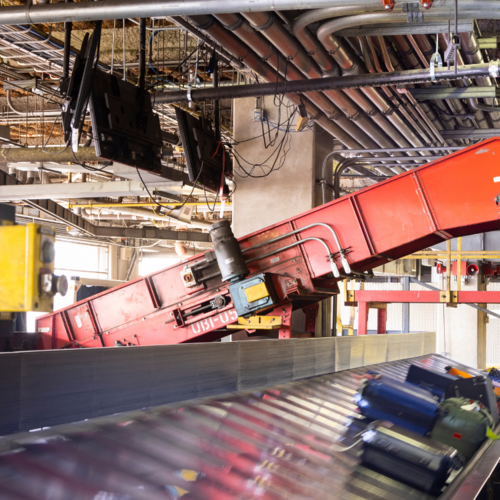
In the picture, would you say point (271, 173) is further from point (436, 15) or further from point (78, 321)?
point (436, 15)

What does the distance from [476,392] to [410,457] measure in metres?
2.88

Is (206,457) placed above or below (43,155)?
below

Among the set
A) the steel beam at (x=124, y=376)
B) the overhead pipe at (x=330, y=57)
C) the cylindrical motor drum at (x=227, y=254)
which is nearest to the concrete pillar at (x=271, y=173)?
the overhead pipe at (x=330, y=57)

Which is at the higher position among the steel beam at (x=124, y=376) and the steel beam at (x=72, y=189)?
the steel beam at (x=72, y=189)

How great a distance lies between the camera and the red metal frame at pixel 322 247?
20.6 feet

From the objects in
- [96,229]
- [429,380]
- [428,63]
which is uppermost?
[428,63]

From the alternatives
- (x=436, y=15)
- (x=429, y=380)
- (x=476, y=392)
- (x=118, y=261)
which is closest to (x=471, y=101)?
(x=436, y=15)

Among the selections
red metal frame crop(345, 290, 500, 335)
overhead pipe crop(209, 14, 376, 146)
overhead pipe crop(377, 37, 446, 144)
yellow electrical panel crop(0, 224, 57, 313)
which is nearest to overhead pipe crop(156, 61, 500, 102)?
overhead pipe crop(209, 14, 376, 146)

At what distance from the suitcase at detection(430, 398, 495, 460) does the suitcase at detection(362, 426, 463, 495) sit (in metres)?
0.26

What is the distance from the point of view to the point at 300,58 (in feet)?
20.6

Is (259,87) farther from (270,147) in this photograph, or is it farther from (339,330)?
(339,330)

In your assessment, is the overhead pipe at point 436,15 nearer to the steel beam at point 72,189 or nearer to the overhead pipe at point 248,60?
the overhead pipe at point 248,60

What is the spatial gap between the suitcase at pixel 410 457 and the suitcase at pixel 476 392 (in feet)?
6.54

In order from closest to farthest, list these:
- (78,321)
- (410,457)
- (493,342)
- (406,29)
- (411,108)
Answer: (410,457), (406,29), (78,321), (411,108), (493,342)
